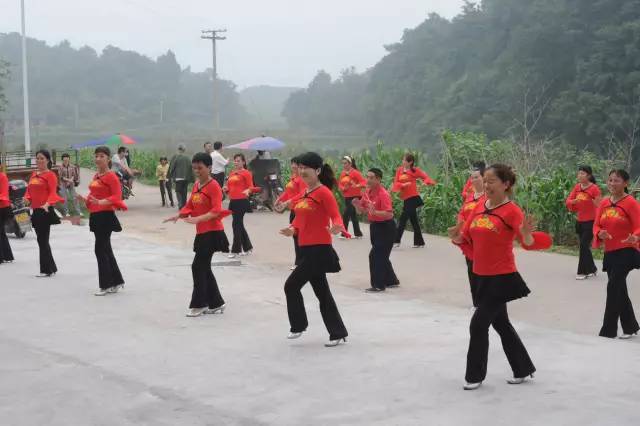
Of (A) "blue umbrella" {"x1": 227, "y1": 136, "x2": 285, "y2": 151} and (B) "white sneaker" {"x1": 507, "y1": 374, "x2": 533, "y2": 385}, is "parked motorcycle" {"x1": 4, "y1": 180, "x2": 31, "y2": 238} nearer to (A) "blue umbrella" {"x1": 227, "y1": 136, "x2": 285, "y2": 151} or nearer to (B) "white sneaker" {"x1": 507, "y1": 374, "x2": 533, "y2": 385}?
(A) "blue umbrella" {"x1": 227, "y1": 136, "x2": 285, "y2": 151}

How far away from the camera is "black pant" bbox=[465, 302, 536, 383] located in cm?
708

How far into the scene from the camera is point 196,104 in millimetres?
138000

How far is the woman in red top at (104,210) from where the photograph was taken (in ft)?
38.5

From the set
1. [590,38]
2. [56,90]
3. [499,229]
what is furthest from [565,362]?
[56,90]

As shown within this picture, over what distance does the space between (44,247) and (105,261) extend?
1927mm

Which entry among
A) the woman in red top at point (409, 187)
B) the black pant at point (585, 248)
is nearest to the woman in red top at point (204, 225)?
the black pant at point (585, 248)

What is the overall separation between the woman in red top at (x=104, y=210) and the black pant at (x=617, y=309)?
18.4ft

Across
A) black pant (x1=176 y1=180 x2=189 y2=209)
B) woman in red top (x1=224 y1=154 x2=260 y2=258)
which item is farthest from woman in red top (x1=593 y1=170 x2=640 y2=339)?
black pant (x1=176 y1=180 x2=189 y2=209)

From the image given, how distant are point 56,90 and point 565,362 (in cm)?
12450

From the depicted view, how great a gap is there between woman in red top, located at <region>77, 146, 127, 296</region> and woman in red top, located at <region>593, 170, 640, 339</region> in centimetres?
554

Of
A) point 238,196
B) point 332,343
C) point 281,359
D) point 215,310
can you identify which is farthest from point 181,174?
point 281,359

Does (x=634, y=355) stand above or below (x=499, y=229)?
below

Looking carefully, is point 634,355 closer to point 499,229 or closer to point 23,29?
point 499,229

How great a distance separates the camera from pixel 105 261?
12070mm
